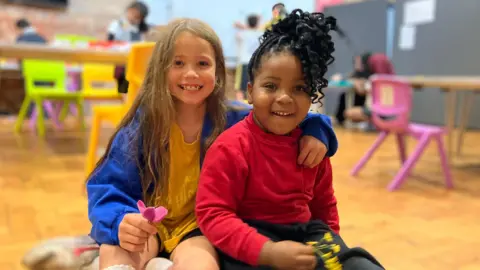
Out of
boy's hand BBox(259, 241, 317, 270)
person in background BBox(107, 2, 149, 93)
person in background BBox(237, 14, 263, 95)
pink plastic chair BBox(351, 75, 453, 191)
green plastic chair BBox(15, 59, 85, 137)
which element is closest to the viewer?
boy's hand BBox(259, 241, 317, 270)

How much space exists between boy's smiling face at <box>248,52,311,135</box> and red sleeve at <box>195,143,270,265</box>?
81mm

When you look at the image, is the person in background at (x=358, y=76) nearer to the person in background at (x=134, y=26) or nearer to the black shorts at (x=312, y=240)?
the person in background at (x=134, y=26)

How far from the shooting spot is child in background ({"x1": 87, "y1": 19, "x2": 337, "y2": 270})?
2.80 ft

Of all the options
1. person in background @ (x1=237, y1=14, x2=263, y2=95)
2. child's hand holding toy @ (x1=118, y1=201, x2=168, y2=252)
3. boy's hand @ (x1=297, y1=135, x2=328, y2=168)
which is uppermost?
person in background @ (x1=237, y1=14, x2=263, y2=95)

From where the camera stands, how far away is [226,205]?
2.47 feet

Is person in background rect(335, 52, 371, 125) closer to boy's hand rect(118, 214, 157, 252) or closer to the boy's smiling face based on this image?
the boy's smiling face

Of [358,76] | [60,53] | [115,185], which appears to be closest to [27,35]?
[60,53]

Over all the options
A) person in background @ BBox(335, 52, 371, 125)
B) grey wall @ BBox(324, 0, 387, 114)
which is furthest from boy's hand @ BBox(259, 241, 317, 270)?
grey wall @ BBox(324, 0, 387, 114)

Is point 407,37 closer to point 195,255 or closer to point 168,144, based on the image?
point 168,144

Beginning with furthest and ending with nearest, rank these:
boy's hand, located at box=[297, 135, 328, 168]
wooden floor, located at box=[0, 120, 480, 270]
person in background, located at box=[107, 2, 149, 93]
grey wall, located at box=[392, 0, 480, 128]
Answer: grey wall, located at box=[392, 0, 480, 128] < person in background, located at box=[107, 2, 149, 93] < wooden floor, located at box=[0, 120, 480, 270] < boy's hand, located at box=[297, 135, 328, 168]

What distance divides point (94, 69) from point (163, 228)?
2836 mm

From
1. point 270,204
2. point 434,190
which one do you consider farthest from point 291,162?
point 434,190

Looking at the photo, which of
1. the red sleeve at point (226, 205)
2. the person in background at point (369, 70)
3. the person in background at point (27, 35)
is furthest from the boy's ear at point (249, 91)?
the person in background at point (27, 35)

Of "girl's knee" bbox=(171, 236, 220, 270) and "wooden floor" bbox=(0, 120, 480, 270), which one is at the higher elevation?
"girl's knee" bbox=(171, 236, 220, 270)
